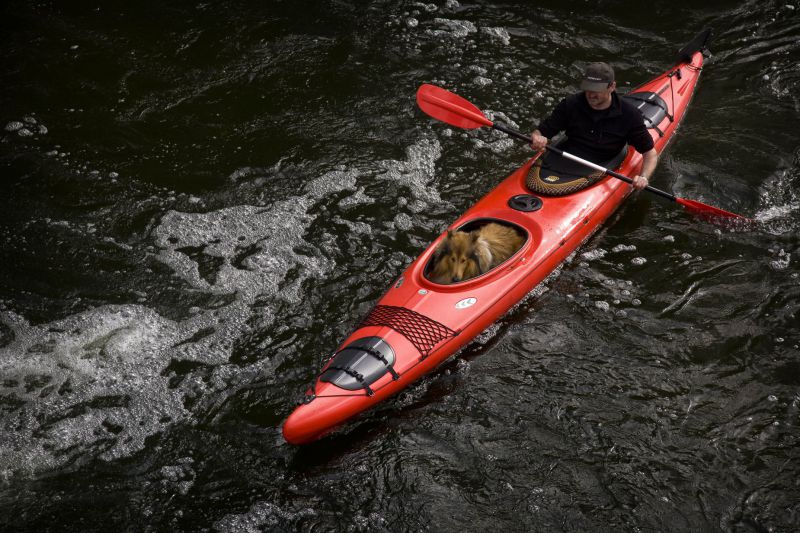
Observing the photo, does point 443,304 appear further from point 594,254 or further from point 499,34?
point 499,34

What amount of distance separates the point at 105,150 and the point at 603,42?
4.99 meters

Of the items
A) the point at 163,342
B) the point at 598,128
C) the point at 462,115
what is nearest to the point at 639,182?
the point at 598,128

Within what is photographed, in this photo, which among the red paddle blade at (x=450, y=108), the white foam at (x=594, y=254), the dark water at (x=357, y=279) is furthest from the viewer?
the red paddle blade at (x=450, y=108)

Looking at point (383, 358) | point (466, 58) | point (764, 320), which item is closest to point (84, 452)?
point (383, 358)

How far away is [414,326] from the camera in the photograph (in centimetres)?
422

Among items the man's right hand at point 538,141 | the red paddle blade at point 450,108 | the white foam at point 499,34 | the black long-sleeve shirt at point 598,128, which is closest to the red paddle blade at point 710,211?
the black long-sleeve shirt at point 598,128

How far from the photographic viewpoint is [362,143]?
6426 millimetres

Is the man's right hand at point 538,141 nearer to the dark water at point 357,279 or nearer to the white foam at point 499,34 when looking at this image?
the dark water at point 357,279

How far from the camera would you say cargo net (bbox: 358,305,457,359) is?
418 centimetres

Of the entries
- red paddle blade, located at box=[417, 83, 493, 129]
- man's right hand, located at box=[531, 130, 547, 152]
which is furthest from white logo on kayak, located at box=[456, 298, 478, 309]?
red paddle blade, located at box=[417, 83, 493, 129]

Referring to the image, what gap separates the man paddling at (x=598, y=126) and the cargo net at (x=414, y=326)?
166 centimetres

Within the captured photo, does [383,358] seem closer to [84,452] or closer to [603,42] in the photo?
[84,452]

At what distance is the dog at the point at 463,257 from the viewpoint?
172 inches

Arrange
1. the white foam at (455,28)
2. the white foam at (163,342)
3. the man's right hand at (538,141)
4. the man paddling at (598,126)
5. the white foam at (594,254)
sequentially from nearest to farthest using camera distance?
the white foam at (163,342) → the man paddling at (598,126) → the man's right hand at (538,141) → the white foam at (594,254) → the white foam at (455,28)
